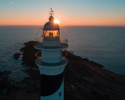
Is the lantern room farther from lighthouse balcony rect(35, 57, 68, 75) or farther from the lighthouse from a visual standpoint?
lighthouse balcony rect(35, 57, 68, 75)

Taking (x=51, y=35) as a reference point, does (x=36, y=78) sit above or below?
below

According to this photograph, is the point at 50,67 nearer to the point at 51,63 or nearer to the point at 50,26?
the point at 51,63

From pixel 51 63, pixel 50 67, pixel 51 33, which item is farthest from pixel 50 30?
pixel 50 67

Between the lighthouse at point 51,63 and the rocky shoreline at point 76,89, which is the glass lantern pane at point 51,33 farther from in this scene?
the rocky shoreline at point 76,89

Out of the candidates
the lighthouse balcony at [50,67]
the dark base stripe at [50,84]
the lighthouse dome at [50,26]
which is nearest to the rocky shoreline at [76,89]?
the dark base stripe at [50,84]

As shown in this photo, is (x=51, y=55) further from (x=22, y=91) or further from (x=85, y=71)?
(x=85, y=71)

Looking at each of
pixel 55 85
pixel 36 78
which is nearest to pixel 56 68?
pixel 55 85

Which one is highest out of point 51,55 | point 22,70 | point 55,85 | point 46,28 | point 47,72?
point 46,28
